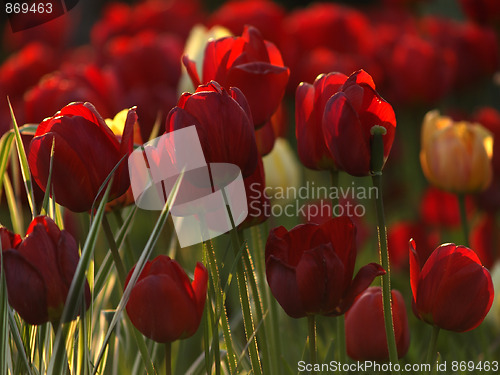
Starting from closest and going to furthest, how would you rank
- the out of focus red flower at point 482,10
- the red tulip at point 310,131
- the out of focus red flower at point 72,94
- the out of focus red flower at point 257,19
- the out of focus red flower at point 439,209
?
the red tulip at point 310,131
the out of focus red flower at point 72,94
the out of focus red flower at point 439,209
the out of focus red flower at point 482,10
the out of focus red flower at point 257,19

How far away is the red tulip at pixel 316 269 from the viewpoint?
43 cm

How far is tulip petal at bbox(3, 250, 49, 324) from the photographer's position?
403mm

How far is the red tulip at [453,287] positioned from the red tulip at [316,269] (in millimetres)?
38

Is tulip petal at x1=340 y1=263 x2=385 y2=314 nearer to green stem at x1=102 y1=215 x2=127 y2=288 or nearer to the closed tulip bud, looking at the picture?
green stem at x1=102 y1=215 x2=127 y2=288

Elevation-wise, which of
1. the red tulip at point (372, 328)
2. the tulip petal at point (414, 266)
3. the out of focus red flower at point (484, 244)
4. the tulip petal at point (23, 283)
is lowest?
the out of focus red flower at point (484, 244)

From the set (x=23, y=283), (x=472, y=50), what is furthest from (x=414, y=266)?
(x=472, y=50)

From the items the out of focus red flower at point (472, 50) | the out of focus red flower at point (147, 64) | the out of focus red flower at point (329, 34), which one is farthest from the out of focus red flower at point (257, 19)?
the out of focus red flower at point (472, 50)

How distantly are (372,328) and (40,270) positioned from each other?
0.24m

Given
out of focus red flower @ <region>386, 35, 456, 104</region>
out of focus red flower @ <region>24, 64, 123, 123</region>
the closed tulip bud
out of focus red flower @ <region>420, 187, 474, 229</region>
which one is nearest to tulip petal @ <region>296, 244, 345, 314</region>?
the closed tulip bud

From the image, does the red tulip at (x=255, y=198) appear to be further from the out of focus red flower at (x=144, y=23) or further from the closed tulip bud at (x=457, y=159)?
the out of focus red flower at (x=144, y=23)

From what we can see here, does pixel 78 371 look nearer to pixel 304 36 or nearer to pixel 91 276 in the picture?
pixel 91 276

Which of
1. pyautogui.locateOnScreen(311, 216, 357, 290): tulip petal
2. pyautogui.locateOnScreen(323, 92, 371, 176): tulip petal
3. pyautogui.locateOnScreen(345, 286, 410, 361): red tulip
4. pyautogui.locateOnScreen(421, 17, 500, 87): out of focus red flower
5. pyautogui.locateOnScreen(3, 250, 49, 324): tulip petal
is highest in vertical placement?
pyautogui.locateOnScreen(323, 92, 371, 176): tulip petal

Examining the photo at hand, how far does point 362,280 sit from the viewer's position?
44 centimetres

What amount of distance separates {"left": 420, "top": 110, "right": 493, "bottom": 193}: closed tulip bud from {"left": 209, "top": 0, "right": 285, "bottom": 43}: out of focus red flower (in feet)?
2.25
